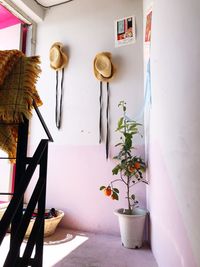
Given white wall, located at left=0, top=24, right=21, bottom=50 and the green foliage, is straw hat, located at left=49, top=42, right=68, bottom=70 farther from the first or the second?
the green foliage

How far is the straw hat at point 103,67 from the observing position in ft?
6.97

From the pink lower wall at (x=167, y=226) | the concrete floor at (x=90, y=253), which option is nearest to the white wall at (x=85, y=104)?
the concrete floor at (x=90, y=253)

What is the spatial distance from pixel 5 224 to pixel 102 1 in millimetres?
2537

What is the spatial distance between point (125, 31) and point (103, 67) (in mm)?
480

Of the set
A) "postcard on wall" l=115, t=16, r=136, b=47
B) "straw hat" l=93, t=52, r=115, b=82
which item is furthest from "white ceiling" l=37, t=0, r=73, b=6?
"straw hat" l=93, t=52, r=115, b=82

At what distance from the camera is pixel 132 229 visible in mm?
1687

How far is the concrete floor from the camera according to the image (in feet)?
4.83

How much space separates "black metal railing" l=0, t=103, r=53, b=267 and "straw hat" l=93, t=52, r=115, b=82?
132cm

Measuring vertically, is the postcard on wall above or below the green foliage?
above

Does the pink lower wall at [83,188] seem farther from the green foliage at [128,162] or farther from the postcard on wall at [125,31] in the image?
the postcard on wall at [125,31]

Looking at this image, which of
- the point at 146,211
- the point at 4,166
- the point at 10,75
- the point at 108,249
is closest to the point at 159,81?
the point at 10,75

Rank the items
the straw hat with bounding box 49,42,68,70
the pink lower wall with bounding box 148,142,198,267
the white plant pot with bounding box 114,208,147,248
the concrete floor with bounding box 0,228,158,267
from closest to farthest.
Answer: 1. the pink lower wall with bounding box 148,142,198,267
2. the concrete floor with bounding box 0,228,158,267
3. the white plant pot with bounding box 114,208,147,248
4. the straw hat with bounding box 49,42,68,70

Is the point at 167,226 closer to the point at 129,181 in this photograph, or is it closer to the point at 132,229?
the point at 132,229

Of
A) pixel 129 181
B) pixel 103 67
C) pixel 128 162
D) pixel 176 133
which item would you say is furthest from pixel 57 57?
pixel 176 133
